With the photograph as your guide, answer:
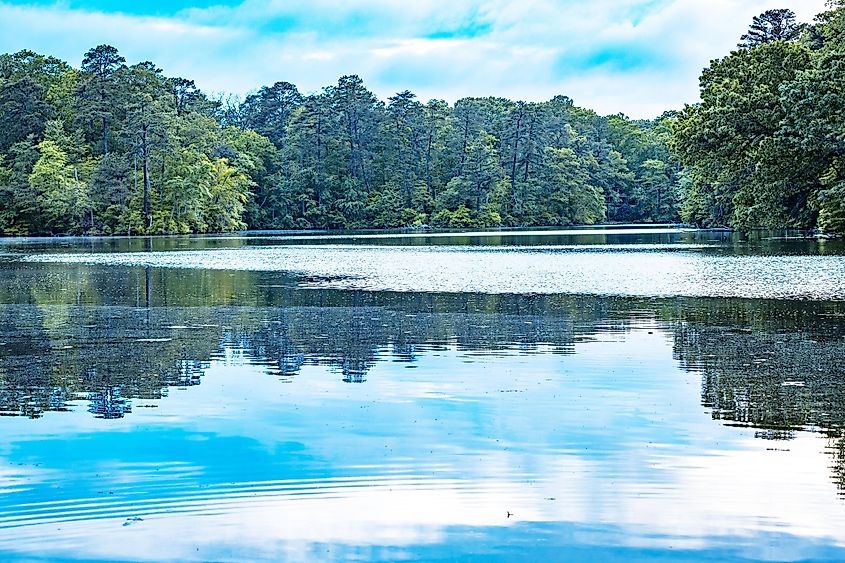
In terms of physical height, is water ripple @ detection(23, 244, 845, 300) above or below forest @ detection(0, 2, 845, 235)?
below

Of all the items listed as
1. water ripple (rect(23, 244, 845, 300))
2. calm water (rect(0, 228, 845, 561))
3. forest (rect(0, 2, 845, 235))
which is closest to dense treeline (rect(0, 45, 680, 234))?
forest (rect(0, 2, 845, 235))

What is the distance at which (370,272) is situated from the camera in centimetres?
3581

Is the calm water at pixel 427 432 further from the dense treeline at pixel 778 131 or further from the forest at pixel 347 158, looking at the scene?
the forest at pixel 347 158

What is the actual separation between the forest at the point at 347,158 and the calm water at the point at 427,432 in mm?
41083

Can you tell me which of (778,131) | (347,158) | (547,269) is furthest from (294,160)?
(547,269)

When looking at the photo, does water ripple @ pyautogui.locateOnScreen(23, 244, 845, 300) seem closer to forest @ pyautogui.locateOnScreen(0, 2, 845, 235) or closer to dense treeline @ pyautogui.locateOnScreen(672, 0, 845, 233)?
dense treeline @ pyautogui.locateOnScreen(672, 0, 845, 233)

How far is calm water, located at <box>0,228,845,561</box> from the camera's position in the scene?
7.00 meters

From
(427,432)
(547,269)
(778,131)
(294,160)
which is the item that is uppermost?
(294,160)

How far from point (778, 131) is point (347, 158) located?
7827 cm

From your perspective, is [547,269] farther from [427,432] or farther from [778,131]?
[427,432]

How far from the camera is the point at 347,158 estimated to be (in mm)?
123875

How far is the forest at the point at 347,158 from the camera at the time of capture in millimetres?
75306

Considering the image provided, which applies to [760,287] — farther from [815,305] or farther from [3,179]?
[3,179]

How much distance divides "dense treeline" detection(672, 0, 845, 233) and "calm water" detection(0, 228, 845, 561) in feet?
94.4
